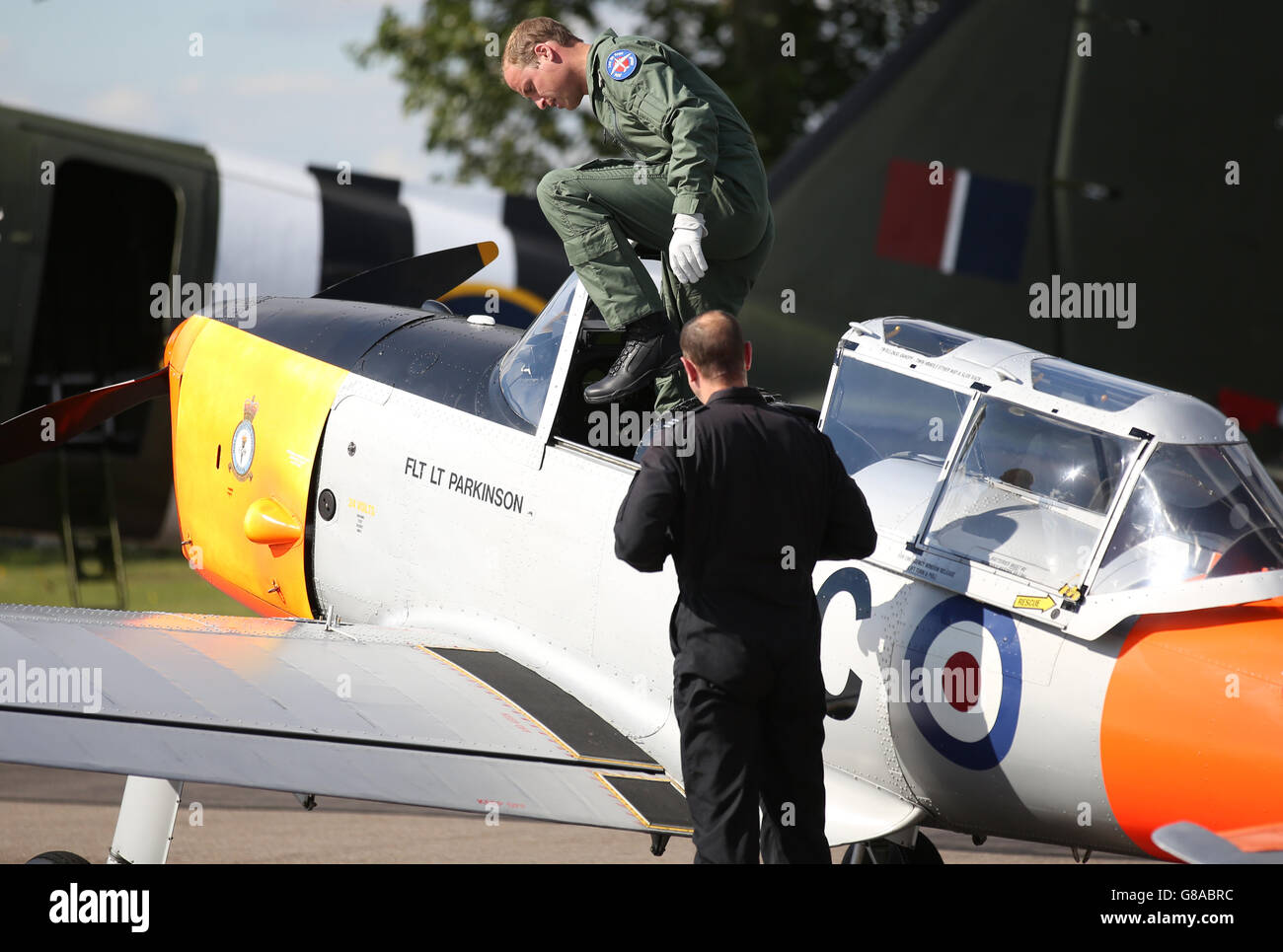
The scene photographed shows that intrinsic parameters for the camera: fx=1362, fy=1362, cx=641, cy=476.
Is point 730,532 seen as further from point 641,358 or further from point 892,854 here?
point 892,854

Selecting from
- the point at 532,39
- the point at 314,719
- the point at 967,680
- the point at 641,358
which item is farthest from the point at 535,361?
the point at 967,680

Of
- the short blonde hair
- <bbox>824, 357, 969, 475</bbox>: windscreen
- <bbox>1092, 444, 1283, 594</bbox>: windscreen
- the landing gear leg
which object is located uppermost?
the short blonde hair

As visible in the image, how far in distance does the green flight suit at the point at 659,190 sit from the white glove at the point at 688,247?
4 cm

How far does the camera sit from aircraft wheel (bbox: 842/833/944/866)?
211 inches

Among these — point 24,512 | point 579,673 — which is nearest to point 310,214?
point 24,512

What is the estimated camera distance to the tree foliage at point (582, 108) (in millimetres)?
19641

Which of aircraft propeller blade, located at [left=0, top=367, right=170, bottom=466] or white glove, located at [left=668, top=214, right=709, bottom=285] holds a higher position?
white glove, located at [left=668, top=214, right=709, bottom=285]

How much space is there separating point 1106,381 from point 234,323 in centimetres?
415

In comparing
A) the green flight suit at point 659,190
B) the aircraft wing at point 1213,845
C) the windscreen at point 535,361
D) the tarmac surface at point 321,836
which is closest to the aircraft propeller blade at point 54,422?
the tarmac surface at point 321,836

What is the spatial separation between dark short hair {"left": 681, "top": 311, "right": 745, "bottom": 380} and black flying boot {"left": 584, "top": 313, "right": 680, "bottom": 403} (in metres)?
0.94

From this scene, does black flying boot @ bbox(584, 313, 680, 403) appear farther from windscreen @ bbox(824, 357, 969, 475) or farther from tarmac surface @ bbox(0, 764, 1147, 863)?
tarmac surface @ bbox(0, 764, 1147, 863)

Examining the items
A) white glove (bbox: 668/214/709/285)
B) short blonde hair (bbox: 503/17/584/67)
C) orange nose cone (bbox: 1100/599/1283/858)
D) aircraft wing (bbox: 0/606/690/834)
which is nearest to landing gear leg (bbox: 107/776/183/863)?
aircraft wing (bbox: 0/606/690/834)

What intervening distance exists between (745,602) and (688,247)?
131 cm

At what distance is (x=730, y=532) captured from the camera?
12.1ft
